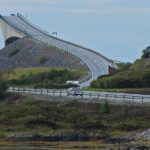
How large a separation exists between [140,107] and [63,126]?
24.5ft

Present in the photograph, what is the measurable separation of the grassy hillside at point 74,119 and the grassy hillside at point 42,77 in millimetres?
24867

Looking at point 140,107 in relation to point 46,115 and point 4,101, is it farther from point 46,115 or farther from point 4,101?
point 4,101

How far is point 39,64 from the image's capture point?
141 metres

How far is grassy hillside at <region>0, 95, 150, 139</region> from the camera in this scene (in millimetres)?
76188

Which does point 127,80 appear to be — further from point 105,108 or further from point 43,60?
point 43,60

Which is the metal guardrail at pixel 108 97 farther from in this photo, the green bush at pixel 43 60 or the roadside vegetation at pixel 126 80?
the green bush at pixel 43 60

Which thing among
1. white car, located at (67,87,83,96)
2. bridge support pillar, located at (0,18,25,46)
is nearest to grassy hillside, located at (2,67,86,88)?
white car, located at (67,87,83,96)

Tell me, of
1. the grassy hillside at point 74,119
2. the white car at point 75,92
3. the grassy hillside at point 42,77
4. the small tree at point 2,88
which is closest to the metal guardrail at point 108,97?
the white car at point 75,92

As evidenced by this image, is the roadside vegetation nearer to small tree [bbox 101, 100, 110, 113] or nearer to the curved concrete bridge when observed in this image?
the curved concrete bridge

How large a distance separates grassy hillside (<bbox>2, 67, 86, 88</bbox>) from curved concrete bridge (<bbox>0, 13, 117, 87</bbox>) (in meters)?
2.42

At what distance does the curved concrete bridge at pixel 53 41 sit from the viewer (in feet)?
409

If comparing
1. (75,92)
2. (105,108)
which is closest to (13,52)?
(75,92)

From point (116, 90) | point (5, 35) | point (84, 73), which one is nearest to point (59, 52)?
point (84, 73)

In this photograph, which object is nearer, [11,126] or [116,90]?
[11,126]
